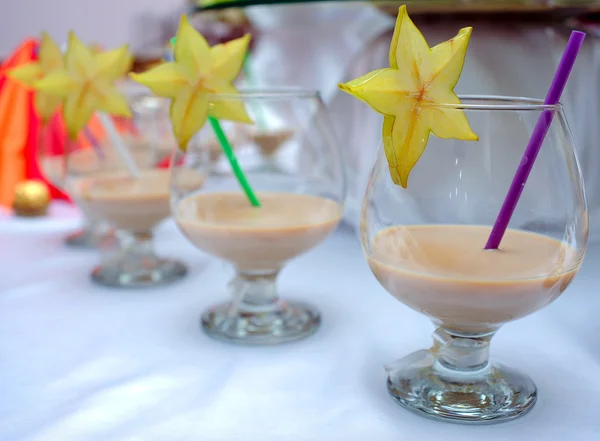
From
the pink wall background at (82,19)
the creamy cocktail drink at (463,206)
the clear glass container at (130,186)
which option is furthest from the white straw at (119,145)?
the pink wall background at (82,19)

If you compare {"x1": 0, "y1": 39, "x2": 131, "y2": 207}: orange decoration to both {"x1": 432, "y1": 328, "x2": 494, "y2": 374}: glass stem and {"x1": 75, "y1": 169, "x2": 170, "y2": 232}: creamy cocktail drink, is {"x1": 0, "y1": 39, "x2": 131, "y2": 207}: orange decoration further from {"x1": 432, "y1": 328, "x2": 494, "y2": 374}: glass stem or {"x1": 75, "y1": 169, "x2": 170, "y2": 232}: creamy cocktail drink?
{"x1": 432, "y1": 328, "x2": 494, "y2": 374}: glass stem

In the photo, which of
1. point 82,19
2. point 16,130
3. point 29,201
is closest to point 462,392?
point 29,201

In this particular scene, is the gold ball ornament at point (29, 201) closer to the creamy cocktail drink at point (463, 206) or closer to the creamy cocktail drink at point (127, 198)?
the creamy cocktail drink at point (127, 198)

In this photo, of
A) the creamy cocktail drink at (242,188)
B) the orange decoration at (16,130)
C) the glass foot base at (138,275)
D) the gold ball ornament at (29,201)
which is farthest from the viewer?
the orange decoration at (16,130)

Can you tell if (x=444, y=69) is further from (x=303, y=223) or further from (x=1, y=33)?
(x=1, y=33)

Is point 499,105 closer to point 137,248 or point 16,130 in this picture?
point 137,248
